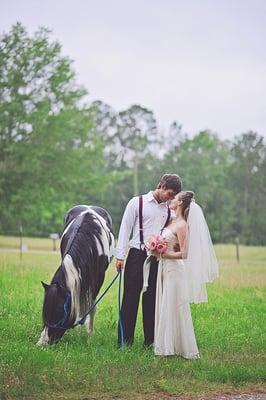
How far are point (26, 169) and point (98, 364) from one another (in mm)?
24929

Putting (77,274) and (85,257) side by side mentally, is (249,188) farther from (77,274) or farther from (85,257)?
(77,274)

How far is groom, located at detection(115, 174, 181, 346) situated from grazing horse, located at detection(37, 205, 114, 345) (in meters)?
0.59

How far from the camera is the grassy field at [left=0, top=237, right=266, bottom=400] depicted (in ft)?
20.9

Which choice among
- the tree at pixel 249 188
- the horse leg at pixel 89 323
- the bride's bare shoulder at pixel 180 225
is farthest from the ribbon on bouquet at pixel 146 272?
the tree at pixel 249 188

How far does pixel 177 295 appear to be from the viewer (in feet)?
25.5

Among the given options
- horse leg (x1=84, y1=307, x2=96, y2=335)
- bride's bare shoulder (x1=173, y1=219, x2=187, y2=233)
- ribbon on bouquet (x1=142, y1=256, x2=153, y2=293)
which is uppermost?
bride's bare shoulder (x1=173, y1=219, x2=187, y2=233)

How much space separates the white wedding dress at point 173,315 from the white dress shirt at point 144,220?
0.76 ft

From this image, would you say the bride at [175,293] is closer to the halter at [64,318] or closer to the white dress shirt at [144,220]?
the white dress shirt at [144,220]

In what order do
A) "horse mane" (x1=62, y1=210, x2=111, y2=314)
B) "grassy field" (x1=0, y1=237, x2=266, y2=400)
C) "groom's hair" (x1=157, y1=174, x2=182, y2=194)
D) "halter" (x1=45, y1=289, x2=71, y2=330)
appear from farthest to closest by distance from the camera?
1. "horse mane" (x1=62, y1=210, x2=111, y2=314)
2. "halter" (x1=45, y1=289, x2=71, y2=330)
3. "groom's hair" (x1=157, y1=174, x2=182, y2=194)
4. "grassy field" (x1=0, y1=237, x2=266, y2=400)

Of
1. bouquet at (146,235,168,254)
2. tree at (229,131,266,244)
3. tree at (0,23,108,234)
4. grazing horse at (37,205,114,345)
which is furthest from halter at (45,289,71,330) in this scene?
tree at (229,131,266,244)

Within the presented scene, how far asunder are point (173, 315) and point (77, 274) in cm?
134

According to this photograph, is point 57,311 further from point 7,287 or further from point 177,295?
point 7,287

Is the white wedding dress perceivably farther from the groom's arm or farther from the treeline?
the treeline

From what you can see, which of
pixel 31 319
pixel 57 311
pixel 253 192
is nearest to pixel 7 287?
pixel 31 319
